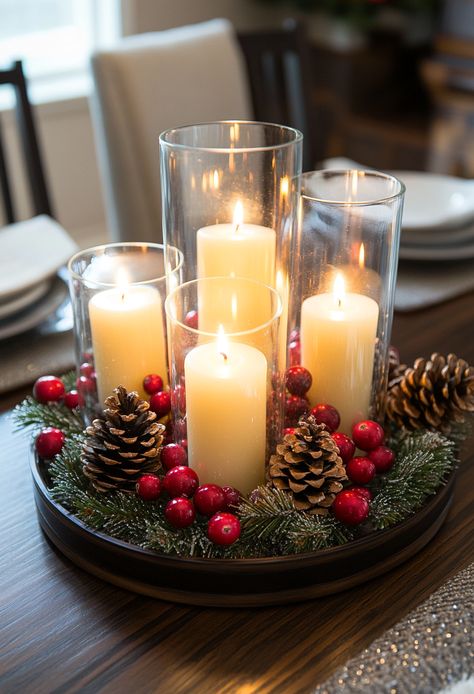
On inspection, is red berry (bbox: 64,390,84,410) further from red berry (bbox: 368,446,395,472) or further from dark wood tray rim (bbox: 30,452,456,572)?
red berry (bbox: 368,446,395,472)

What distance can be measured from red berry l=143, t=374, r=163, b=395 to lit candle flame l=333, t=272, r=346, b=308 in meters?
0.18

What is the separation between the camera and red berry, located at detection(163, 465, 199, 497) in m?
0.64

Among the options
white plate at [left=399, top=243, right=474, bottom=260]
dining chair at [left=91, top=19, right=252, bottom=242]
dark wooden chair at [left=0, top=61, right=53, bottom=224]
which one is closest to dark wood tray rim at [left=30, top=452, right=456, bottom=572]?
white plate at [left=399, top=243, right=474, bottom=260]

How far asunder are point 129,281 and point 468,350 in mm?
450

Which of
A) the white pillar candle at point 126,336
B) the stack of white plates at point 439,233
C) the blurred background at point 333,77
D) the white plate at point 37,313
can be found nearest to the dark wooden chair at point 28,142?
the white plate at point 37,313

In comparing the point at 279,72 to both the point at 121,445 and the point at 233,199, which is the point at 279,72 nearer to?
the point at 233,199

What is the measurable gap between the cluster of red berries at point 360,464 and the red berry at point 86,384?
234mm

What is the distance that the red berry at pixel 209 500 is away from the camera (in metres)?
0.62

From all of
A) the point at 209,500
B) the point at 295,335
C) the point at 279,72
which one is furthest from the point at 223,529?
the point at 279,72

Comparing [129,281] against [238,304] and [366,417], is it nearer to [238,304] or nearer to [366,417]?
[238,304]

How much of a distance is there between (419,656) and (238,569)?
0.14m

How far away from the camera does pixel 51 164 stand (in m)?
2.80

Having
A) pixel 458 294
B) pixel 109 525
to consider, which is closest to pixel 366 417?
pixel 109 525

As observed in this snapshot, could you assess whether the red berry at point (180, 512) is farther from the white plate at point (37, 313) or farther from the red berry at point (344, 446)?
the white plate at point (37, 313)
